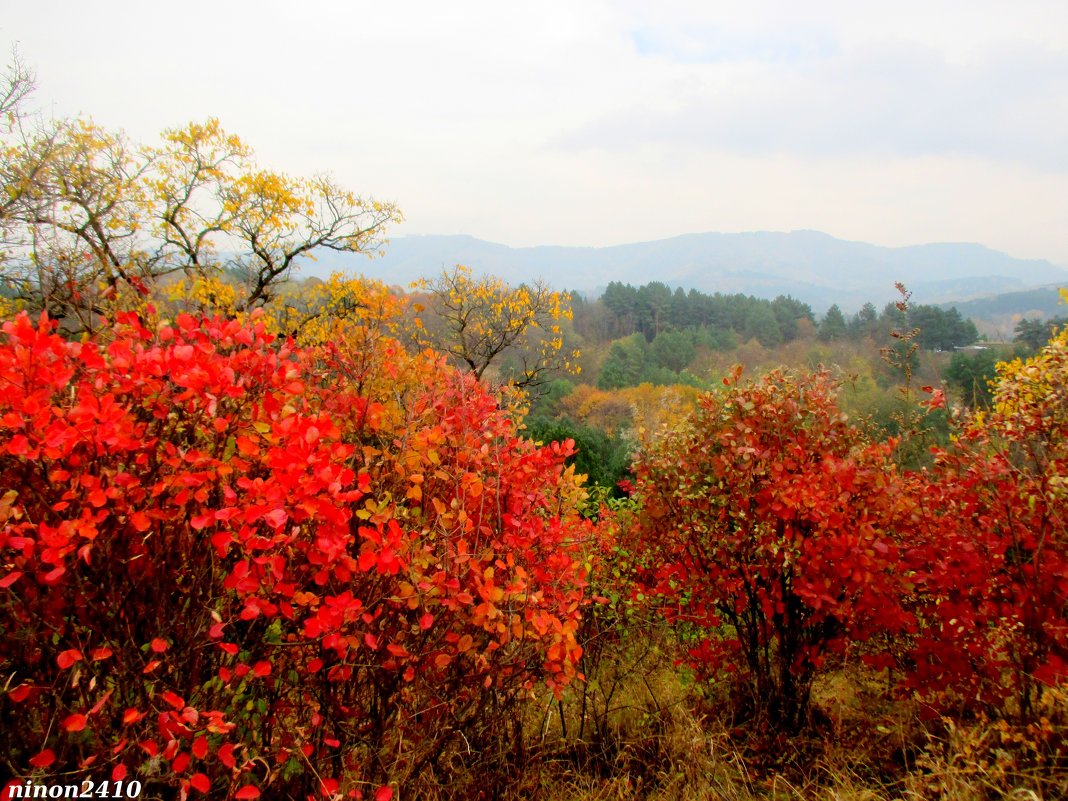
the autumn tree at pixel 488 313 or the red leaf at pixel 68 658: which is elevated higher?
the autumn tree at pixel 488 313

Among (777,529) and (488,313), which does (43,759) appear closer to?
(777,529)

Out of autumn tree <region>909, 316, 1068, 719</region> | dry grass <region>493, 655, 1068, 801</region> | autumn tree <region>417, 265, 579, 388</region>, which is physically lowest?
dry grass <region>493, 655, 1068, 801</region>

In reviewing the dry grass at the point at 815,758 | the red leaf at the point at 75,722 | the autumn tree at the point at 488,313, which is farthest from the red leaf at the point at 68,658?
the autumn tree at the point at 488,313

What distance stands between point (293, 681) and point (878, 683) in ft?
15.8

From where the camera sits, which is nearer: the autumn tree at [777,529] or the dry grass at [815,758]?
the dry grass at [815,758]

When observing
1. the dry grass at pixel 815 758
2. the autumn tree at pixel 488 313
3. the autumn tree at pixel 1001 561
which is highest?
the autumn tree at pixel 488 313

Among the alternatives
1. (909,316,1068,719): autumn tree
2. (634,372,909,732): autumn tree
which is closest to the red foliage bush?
(634,372,909,732): autumn tree

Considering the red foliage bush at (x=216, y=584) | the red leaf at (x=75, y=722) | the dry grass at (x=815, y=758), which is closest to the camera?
the red leaf at (x=75, y=722)

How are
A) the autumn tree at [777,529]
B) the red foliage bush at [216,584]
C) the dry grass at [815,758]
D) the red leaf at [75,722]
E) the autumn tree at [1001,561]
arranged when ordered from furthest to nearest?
the autumn tree at [777,529], the autumn tree at [1001,561], the dry grass at [815,758], the red foliage bush at [216,584], the red leaf at [75,722]

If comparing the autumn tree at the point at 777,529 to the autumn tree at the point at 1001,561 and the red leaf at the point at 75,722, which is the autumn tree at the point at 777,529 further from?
the red leaf at the point at 75,722

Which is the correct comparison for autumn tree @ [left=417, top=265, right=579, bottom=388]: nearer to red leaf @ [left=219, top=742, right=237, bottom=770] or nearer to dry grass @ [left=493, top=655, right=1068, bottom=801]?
dry grass @ [left=493, top=655, right=1068, bottom=801]

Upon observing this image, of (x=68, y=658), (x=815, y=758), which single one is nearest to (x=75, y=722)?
(x=68, y=658)

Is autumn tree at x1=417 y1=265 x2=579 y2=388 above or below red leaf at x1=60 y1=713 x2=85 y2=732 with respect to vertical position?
above

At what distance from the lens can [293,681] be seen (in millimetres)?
2508
